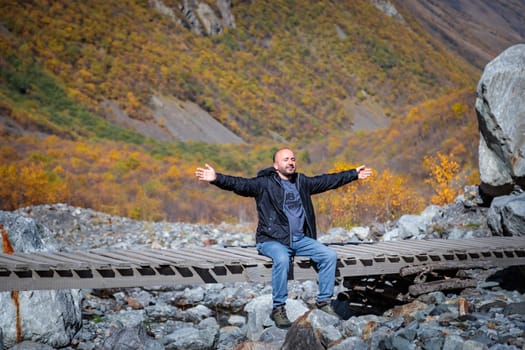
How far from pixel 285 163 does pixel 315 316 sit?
163 centimetres

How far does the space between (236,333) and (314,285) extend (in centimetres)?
272

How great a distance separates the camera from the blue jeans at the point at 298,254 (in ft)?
19.7

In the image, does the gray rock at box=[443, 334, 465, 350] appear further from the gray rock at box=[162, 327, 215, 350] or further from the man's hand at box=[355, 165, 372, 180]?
the gray rock at box=[162, 327, 215, 350]

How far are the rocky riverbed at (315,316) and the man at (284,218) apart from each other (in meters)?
0.31

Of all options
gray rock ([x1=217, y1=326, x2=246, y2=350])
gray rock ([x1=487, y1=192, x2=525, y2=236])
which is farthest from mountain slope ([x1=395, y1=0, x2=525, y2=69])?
gray rock ([x1=217, y1=326, x2=246, y2=350])

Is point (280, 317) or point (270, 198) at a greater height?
point (270, 198)

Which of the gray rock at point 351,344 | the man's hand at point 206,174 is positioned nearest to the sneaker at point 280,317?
the gray rock at point 351,344

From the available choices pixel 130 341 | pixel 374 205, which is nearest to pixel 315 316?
pixel 130 341

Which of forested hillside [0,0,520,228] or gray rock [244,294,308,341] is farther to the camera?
forested hillside [0,0,520,228]

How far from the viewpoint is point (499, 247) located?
6957 millimetres

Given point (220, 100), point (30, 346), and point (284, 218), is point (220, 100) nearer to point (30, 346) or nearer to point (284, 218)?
point (30, 346)

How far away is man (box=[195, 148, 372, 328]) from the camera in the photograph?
20.2 ft

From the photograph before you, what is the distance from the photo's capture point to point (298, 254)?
20.8 ft

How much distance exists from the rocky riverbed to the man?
310 mm
